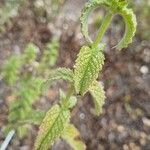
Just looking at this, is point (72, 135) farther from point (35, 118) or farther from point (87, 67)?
point (87, 67)

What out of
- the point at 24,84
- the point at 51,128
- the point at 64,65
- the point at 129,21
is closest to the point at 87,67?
the point at 129,21

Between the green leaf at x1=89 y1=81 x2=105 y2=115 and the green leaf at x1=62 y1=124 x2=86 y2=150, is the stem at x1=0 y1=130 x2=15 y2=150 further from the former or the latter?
the green leaf at x1=89 y1=81 x2=105 y2=115

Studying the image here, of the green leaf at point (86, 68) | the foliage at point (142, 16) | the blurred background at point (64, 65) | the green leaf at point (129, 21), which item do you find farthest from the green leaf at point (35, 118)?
the foliage at point (142, 16)

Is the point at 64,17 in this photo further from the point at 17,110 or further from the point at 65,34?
the point at 17,110

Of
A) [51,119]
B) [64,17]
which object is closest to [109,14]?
[51,119]

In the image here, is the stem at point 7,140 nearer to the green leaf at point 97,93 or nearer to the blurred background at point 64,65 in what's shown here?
the blurred background at point 64,65
